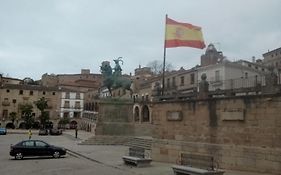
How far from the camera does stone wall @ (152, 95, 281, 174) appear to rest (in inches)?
576

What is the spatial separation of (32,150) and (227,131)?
41.2 ft

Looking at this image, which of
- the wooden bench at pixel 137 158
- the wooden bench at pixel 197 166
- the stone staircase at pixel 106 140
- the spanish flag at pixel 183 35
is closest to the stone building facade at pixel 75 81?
the stone staircase at pixel 106 140

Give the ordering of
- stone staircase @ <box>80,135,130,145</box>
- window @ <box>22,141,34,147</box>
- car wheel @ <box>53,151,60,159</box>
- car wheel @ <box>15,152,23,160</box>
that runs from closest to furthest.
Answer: car wheel @ <box>15,152,23,160</box>, window @ <box>22,141,34,147</box>, car wheel @ <box>53,151,60,159</box>, stone staircase @ <box>80,135,130,145</box>

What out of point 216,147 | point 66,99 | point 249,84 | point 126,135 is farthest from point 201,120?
point 66,99

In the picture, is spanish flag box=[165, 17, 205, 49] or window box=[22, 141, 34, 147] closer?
spanish flag box=[165, 17, 205, 49]

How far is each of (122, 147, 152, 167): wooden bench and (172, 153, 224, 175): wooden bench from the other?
122 inches

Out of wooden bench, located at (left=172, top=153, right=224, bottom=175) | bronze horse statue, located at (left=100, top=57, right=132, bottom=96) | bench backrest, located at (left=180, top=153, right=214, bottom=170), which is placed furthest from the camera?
bronze horse statue, located at (left=100, top=57, right=132, bottom=96)

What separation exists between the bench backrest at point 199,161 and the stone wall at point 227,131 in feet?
7.73

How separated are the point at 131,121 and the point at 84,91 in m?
54.3

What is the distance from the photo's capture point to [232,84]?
666 inches

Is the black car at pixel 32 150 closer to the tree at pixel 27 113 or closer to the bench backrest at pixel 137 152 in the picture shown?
the bench backrest at pixel 137 152

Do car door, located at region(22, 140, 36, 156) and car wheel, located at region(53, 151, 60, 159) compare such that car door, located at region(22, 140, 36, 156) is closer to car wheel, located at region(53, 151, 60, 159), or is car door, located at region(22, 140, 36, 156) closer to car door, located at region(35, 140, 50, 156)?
car door, located at region(35, 140, 50, 156)

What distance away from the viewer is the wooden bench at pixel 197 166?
13.0m

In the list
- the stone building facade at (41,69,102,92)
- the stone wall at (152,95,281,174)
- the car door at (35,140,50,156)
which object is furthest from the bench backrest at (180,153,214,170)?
the stone building facade at (41,69,102,92)
